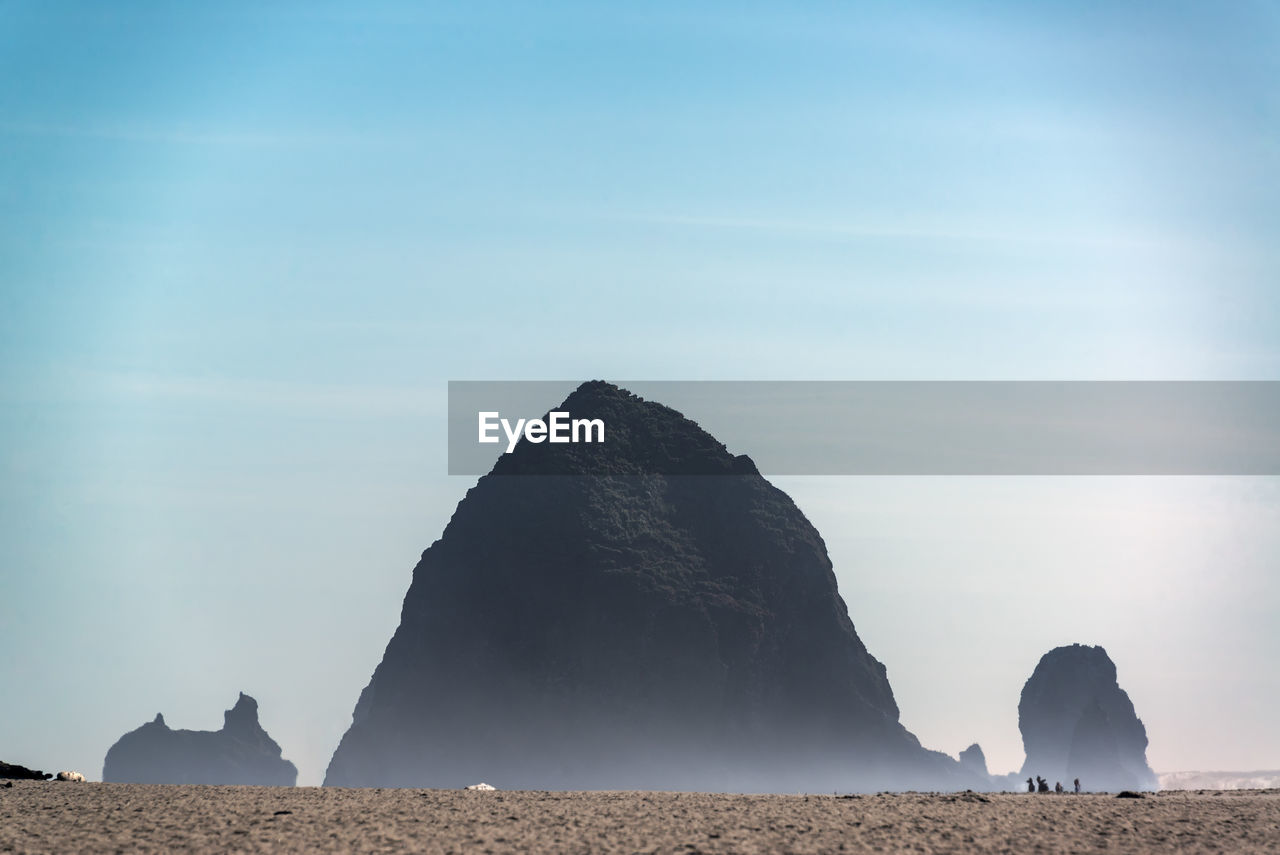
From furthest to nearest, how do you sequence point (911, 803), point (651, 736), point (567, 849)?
point (651, 736)
point (911, 803)
point (567, 849)

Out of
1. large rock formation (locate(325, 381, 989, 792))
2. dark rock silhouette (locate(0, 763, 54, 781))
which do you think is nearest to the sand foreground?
dark rock silhouette (locate(0, 763, 54, 781))

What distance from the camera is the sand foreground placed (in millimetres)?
34281

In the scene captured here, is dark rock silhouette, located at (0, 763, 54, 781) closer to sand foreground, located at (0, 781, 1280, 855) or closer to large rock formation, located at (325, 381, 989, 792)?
sand foreground, located at (0, 781, 1280, 855)

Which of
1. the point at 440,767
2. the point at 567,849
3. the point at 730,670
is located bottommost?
the point at 567,849

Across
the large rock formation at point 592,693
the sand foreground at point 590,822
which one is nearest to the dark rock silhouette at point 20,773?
the sand foreground at point 590,822

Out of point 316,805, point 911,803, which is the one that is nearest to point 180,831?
point 316,805

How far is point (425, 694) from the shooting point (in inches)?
7756

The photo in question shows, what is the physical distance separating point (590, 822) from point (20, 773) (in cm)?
2641

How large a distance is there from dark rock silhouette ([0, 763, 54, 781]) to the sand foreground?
3.74m

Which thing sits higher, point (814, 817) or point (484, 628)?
point (484, 628)

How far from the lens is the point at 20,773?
49688 millimetres

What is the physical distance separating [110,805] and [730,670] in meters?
161

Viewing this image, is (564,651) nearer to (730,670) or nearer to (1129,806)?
(730,670)

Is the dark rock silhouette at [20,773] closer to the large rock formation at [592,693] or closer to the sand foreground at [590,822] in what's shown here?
the sand foreground at [590,822]
